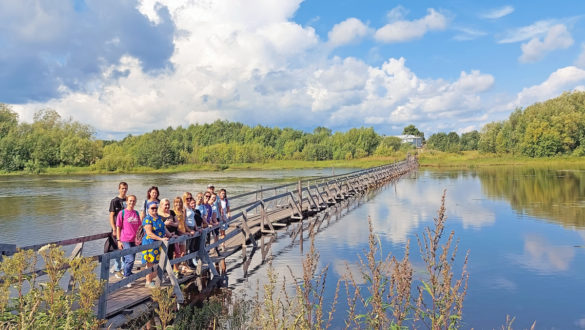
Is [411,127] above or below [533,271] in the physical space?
above

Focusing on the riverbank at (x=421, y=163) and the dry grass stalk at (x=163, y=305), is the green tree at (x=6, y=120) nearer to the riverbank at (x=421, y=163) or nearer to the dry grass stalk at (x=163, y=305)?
the riverbank at (x=421, y=163)

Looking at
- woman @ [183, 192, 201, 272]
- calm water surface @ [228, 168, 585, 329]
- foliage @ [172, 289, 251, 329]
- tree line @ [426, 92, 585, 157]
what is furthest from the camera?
tree line @ [426, 92, 585, 157]

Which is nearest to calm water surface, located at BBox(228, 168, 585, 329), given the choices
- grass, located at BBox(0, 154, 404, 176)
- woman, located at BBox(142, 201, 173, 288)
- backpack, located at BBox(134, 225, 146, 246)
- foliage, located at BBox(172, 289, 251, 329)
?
foliage, located at BBox(172, 289, 251, 329)

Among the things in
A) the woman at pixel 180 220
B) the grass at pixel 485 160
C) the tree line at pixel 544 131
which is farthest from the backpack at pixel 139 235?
the tree line at pixel 544 131

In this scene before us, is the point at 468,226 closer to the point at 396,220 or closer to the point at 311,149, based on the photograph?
the point at 396,220

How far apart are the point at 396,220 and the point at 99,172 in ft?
246

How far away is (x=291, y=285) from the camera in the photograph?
34.3 feet

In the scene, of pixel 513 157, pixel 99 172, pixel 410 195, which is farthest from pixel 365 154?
pixel 410 195

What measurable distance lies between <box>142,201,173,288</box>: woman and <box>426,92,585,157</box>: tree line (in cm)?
8177

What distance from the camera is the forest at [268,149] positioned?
7750cm

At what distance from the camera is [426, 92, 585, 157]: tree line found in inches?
3002

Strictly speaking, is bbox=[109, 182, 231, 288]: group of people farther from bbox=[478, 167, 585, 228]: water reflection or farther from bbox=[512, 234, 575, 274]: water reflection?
bbox=[478, 167, 585, 228]: water reflection

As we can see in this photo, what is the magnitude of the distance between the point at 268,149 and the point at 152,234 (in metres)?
108

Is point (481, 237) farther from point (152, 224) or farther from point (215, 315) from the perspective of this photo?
point (152, 224)
